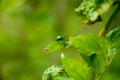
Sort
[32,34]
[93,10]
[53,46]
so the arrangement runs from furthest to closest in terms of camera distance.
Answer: [32,34], [53,46], [93,10]

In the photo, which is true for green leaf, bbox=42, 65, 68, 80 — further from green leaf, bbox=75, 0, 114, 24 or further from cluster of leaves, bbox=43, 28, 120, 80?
green leaf, bbox=75, 0, 114, 24

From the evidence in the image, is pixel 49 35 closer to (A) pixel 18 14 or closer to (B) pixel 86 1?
(A) pixel 18 14

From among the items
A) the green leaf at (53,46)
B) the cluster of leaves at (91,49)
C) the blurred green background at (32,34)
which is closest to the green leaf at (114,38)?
the cluster of leaves at (91,49)

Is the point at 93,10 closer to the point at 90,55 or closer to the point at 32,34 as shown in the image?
the point at 90,55

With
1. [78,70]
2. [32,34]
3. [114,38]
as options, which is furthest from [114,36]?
[32,34]

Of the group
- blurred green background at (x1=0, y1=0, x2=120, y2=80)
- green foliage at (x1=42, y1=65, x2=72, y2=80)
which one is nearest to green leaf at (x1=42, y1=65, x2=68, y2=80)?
green foliage at (x1=42, y1=65, x2=72, y2=80)

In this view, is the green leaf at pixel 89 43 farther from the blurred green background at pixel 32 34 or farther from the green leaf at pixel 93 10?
the blurred green background at pixel 32 34
